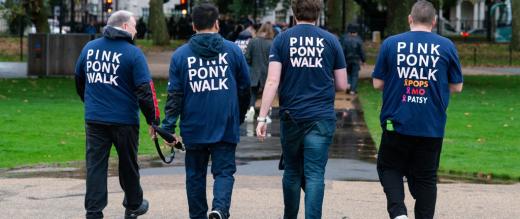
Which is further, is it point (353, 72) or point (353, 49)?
point (353, 72)

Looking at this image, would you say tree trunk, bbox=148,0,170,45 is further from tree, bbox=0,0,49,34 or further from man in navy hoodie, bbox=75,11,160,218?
man in navy hoodie, bbox=75,11,160,218

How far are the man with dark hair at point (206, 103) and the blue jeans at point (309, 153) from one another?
1.28 feet

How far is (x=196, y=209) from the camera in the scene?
8500 mm

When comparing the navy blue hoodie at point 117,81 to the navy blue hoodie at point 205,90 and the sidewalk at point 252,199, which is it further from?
the sidewalk at point 252,199

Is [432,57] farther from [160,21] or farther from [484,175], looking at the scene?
[160,21]

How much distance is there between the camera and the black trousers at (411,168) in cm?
835

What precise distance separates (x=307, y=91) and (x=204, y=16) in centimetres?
89

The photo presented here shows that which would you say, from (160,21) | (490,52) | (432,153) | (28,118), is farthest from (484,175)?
(160,21)

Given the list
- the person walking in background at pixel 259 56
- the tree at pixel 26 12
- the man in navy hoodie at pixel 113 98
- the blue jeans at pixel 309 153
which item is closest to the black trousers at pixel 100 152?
the man in navy hoodie at pixel 113 98

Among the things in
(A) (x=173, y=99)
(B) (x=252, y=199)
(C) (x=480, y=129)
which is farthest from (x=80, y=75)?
(C) (x=480, y=129)

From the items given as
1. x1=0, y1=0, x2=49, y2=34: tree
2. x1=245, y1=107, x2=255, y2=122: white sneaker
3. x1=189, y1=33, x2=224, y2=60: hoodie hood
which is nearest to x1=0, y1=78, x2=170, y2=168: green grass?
x1=245, y1=107, x2=255, y2=122: white sneaker

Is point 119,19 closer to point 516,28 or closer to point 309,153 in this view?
point 309,153

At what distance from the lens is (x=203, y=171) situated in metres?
8.54

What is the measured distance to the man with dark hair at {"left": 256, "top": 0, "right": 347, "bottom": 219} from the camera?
8.46m
